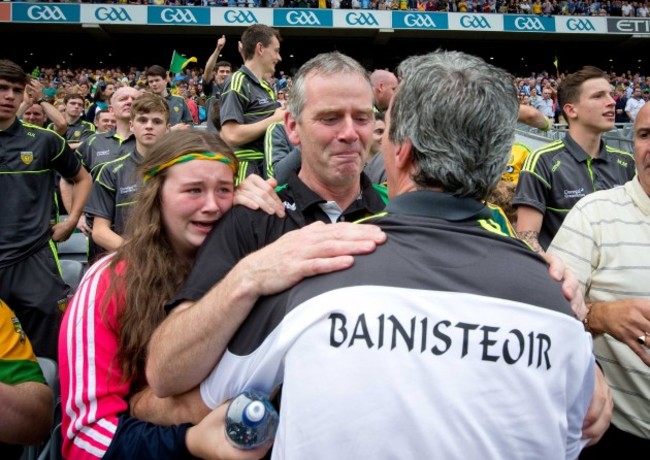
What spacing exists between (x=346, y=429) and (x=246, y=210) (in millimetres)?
859

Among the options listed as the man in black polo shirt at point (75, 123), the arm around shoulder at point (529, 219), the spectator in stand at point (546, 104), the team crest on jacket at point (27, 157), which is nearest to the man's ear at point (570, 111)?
the arm around shoulder at point (529, 219)

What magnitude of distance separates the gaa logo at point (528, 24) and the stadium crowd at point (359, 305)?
2945cm

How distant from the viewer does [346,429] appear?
1.08 meters

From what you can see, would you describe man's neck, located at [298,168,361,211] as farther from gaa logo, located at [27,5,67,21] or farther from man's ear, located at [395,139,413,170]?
gaa logo, located at [27,5,67,21]

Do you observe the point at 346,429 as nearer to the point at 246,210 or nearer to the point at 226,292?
the point at 226,292

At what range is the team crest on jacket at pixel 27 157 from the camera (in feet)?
12.5

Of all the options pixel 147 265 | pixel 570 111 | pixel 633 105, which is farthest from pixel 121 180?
pixel 633 105

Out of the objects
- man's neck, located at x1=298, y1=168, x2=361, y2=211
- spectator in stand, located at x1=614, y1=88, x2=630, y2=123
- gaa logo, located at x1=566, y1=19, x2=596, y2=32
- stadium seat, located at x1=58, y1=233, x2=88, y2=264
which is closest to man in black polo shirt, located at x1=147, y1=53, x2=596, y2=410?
man's neck, located at x1=298, y1=168, x2=361, y2=211

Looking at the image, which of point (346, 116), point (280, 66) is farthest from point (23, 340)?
point (280, 66)

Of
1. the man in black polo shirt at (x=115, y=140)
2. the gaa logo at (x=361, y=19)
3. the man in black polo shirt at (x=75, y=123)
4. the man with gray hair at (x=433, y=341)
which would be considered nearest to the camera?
the man with gray hair at (x=433, y=341)

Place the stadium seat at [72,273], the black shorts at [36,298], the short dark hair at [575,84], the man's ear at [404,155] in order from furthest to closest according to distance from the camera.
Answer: the stadium seat at [72,273] → the black shorts at [36,298] → the short dark hair at [575,84] → the man's ear at [404,155]

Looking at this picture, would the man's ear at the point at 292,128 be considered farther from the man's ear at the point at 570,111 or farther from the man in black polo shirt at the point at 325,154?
the man's ear at the point at 570,111

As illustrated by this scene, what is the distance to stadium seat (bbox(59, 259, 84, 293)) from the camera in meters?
3.92

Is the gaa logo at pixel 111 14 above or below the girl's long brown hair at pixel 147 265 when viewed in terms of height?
above
